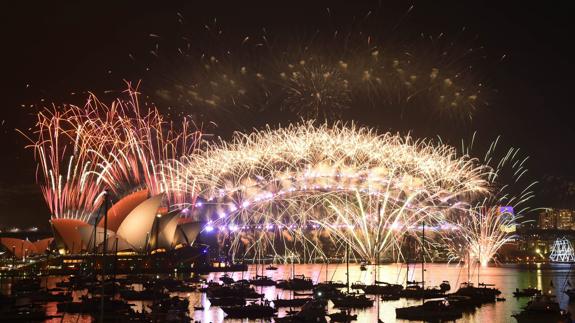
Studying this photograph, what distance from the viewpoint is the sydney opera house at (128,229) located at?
100250mm

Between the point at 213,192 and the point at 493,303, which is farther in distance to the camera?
the point at 213,192

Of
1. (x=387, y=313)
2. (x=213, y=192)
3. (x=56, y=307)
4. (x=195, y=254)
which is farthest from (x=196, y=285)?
(x=195, y=254)

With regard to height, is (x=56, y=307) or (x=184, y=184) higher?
(x=184, y=184)

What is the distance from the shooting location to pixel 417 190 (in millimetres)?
67438

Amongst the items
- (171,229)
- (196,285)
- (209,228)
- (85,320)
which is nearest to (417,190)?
(196,285)

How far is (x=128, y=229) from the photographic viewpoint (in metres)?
103

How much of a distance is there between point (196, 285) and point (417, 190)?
27.2 m

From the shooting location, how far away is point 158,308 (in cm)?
4881

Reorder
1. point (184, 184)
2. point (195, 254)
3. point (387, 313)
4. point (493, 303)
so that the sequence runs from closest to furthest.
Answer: point (387, 313)
point (493, 303)
point (184, 184)
point (195, 254)

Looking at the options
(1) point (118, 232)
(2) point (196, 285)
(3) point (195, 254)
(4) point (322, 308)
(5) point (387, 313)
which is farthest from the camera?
(3) point (195, 254)

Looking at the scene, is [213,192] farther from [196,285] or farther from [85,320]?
[85,320]

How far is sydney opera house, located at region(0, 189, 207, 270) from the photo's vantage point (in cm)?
10025

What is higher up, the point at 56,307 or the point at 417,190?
the point at 417,190

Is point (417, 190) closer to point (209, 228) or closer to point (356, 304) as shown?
point (356, 304)
